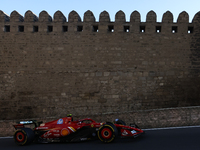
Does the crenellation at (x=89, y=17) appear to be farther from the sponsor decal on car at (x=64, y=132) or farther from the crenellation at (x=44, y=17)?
the sponsor decal on car at (x=64, y=132)

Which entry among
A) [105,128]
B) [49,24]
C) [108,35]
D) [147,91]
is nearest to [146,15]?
[108,35]

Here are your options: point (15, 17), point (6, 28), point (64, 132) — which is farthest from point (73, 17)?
point (64, 132)

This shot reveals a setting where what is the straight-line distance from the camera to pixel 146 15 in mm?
10547

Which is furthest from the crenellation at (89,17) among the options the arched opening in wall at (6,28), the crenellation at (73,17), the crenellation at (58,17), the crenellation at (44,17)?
the arched opening in wall at (6,28)

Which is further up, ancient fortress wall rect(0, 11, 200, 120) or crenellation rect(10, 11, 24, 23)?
crenellation rect(10, 11, 24, 23)

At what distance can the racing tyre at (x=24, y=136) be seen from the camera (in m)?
5.17

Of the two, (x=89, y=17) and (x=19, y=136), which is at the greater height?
(x=89, y=17)

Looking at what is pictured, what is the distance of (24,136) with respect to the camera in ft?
17.1

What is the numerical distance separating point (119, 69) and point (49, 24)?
3.94m

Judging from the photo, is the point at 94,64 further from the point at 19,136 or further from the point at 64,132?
the point at 19,136

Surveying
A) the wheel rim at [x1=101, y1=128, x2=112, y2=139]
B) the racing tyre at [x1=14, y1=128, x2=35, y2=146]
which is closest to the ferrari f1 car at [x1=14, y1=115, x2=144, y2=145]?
the racing tyre at [x1=14, y1=128, x2=35, y2=146]

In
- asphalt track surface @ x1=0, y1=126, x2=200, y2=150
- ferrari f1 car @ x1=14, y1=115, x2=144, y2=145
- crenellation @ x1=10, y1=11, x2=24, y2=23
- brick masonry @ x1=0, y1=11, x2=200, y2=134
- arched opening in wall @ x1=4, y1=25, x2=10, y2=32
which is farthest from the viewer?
arched opening in wall @ x1=4, y1=25, x2=10, y2=32

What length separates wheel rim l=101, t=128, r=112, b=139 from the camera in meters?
4.88

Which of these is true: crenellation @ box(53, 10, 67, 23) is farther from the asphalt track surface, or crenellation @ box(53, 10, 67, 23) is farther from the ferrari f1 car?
the asphalt track surface
